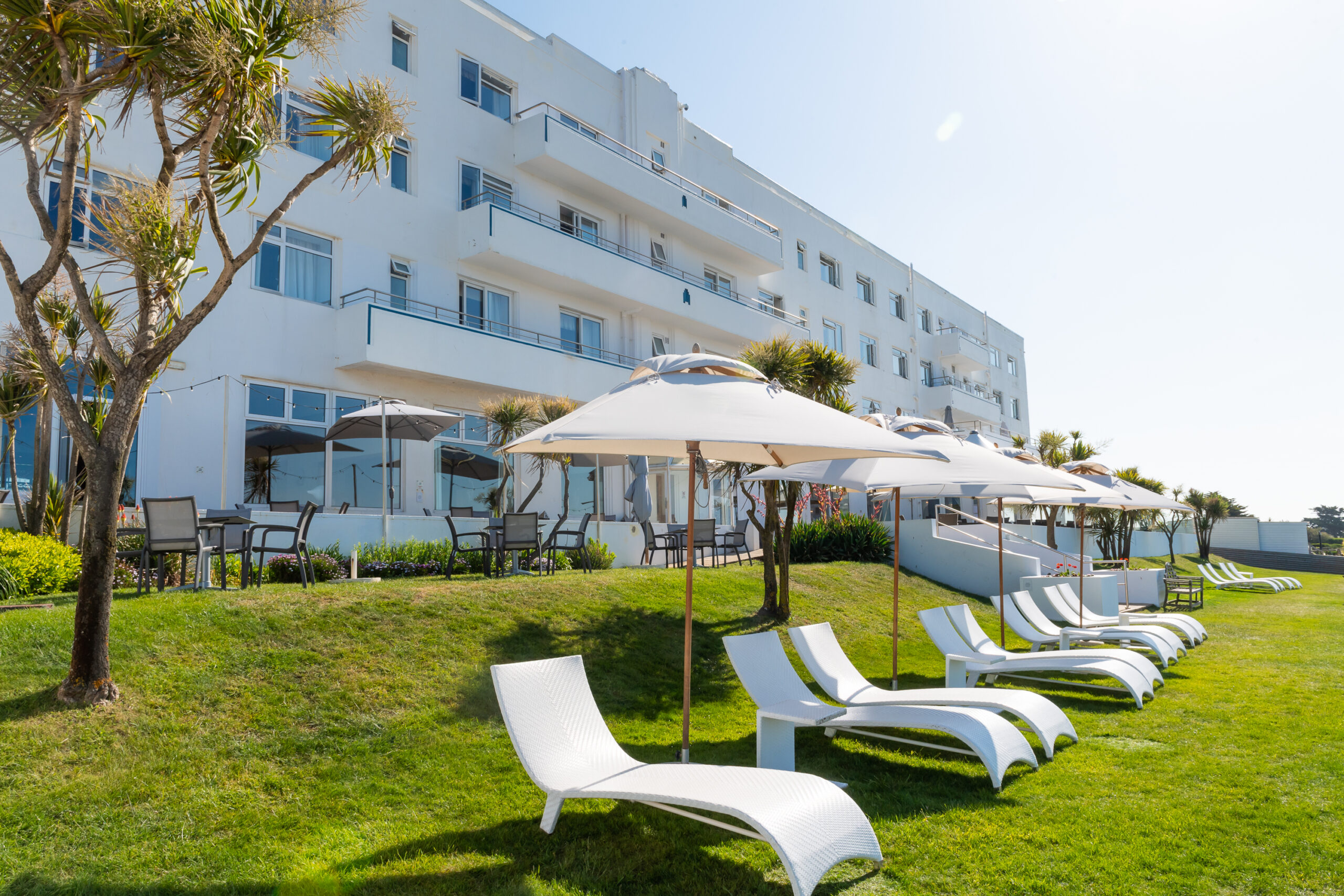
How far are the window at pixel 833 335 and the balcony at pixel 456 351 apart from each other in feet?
40.9

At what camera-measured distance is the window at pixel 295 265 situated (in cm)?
1596

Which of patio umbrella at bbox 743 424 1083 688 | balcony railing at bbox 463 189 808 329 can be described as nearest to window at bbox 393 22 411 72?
balcony railing at bbox 463 189 808 329

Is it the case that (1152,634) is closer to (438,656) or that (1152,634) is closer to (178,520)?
(438,656)

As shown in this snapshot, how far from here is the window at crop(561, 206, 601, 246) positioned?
22.4 m

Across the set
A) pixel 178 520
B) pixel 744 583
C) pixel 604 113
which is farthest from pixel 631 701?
pixel 604 113

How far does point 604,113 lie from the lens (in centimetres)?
2408

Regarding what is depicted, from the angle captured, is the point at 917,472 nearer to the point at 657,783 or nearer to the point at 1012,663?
the point at 1012,663

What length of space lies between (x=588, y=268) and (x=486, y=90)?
193 inches

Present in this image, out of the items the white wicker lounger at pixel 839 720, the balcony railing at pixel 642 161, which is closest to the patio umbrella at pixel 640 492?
the balcony railing at pixel 642 161

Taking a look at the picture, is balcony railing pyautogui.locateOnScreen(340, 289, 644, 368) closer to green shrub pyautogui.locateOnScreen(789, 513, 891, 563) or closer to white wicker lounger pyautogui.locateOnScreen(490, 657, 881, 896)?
green shrub pyautogui.locateOnScreen(789, 513, 891, 563)

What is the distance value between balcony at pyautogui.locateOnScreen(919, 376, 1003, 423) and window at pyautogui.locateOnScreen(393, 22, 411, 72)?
82.6ft

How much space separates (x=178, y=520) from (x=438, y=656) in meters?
3.02

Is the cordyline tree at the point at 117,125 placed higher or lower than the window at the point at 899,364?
lower

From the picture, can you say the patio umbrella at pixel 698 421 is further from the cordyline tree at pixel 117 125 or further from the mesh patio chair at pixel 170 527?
the mesh patio chair at pixel 170 527
